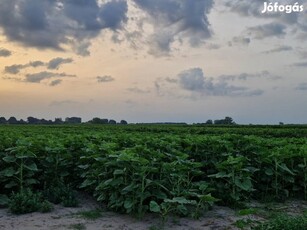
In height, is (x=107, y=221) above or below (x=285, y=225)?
below

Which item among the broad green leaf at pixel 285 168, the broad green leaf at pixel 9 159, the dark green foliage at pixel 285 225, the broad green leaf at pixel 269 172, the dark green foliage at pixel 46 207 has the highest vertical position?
the broad green leaf at pixel 9 159

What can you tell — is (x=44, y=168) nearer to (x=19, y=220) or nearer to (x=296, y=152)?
(x=19, y=220)

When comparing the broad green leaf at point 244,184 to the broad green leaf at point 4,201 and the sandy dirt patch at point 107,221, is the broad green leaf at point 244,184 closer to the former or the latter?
the sandy dirt patch at point 107,221

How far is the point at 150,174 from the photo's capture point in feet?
22.3

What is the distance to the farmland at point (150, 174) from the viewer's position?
249 inches

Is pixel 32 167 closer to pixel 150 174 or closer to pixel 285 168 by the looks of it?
pixel 150 174

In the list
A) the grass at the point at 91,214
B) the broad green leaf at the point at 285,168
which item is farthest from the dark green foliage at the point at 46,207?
the broad green leaf at the point at 285,168

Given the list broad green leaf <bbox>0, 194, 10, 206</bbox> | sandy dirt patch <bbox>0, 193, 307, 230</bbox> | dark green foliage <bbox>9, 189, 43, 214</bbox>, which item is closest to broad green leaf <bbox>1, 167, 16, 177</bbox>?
broad green leaf <bbox>0, 194, 10, 206</bbox>

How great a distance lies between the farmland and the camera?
20.8ft

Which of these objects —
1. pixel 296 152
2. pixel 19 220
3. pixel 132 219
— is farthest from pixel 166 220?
pixel 296 152

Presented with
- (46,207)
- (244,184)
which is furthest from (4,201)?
(244,184)

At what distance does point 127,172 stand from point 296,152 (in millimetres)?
3939

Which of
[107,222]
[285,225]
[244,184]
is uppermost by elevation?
[244,184]

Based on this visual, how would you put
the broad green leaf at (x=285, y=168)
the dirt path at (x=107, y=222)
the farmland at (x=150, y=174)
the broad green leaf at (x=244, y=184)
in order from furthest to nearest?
the broad green leaf at (x=285, y=168) → the broad green leaf at (x=244, y=184) → the farmland at (x=150, y=174) → the dirt path at (x=107, y=222)
